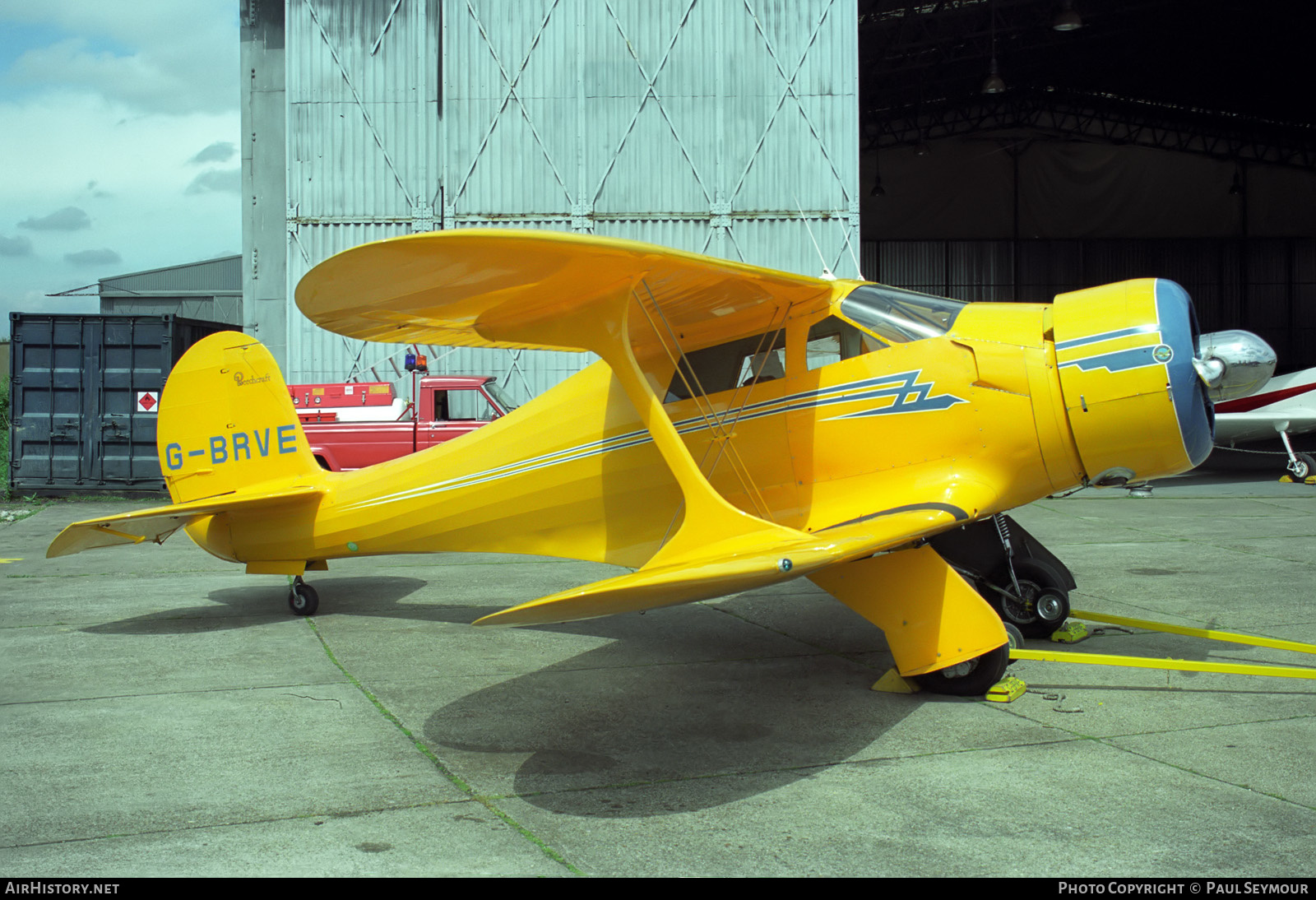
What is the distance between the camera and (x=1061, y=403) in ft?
17.3

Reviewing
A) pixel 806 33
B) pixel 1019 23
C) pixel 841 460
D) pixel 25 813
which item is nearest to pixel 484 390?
pixel 806 33

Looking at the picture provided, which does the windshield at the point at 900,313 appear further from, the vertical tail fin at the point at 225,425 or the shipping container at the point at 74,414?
the shipping container at the point at 74,414

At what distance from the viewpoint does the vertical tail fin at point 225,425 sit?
803cm

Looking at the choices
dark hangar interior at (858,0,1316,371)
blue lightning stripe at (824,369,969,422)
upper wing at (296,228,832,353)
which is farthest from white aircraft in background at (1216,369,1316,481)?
dark hangar interior at (858,0,1316,371)

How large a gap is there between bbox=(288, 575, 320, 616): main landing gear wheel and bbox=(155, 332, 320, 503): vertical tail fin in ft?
2.94

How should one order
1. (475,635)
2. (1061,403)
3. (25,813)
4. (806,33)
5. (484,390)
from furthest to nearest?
(806,33)
(484,390)
(475,635)
(1061,403)
(25,813)

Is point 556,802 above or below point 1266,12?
below

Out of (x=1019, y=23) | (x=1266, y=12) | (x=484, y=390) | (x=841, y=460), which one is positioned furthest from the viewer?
(x=1019, y=23)

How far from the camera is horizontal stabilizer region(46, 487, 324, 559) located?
6.85 meters

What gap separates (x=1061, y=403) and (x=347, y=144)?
54.6 feet

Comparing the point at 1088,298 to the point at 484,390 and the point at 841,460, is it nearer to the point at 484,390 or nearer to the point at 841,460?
the point at 841,460

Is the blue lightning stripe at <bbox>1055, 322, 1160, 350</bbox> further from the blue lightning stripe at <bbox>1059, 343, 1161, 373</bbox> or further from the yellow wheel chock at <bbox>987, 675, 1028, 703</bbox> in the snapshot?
the yellow wheel chock at <bbox>987, 675, 1028, 703</bbox>

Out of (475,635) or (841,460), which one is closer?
(841,460)

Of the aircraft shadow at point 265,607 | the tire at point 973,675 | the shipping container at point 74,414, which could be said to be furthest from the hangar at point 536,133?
the tire at point 973,675
